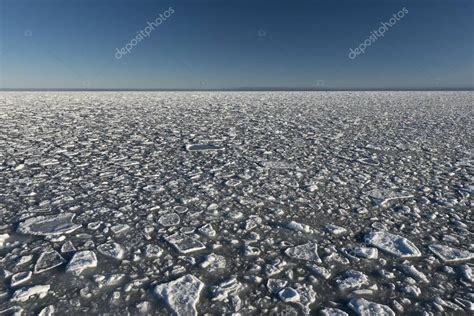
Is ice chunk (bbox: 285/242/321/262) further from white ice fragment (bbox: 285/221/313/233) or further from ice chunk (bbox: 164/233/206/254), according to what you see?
ice chunk (bbox: 164/233/206/254)

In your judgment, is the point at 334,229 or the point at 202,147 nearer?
the point at 334,229

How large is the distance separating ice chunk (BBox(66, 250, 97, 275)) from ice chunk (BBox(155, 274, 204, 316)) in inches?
16.9

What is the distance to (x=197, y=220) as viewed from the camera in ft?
7.38

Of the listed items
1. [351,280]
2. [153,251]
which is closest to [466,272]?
[351,280]

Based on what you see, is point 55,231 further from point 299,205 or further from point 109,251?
point 299,205

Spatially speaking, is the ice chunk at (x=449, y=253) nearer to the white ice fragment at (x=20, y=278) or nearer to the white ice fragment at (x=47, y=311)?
the white ice fragment at (x=47, y=311)

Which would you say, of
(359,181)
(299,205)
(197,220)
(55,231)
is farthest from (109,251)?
(359,181)

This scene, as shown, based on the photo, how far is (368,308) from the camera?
55.1 inches

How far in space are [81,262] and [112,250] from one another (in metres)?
0.18

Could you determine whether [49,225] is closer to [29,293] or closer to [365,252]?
[29,293]

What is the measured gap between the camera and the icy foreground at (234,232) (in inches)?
57.3

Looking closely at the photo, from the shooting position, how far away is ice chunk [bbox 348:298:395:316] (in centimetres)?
137

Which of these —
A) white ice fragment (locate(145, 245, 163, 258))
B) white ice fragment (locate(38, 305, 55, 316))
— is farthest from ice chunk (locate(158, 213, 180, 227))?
white ice fragment (locate(38, 305, 55, 316))

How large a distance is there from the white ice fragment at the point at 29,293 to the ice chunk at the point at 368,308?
1.38m
